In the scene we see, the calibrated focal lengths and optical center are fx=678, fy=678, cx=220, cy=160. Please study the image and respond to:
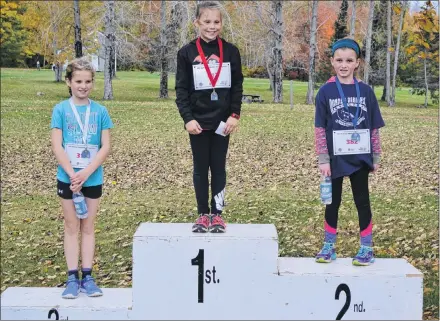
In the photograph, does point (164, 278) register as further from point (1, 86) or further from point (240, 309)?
point (1, 86)

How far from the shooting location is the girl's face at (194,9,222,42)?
188 inches

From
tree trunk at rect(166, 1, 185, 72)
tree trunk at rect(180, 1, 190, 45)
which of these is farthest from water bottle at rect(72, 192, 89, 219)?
tree trunk at rect(166, 1, 185, 72)

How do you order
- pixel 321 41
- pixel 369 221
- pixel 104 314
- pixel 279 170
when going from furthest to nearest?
1. pixel 321 41
2. pixel 279 170
3. pixel 369 221
4. pixel 104 314

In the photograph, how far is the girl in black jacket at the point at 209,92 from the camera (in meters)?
4.80

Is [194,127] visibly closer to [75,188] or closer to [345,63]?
[75,188]

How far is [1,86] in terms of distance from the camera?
33.9m

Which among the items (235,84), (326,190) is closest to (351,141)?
(326,190)

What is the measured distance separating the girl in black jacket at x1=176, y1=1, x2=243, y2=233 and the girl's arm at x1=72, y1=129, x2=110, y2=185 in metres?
0.58

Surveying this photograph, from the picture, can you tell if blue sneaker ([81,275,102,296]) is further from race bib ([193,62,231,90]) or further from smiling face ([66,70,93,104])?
race bib ([193,62,231,90])

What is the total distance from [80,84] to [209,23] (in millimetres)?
998

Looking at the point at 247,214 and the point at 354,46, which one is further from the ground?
the point at 354,46

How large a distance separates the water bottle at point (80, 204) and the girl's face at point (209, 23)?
1.43 metres

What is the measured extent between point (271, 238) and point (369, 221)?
0.80 metres

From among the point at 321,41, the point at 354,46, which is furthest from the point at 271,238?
the point at 321,41
